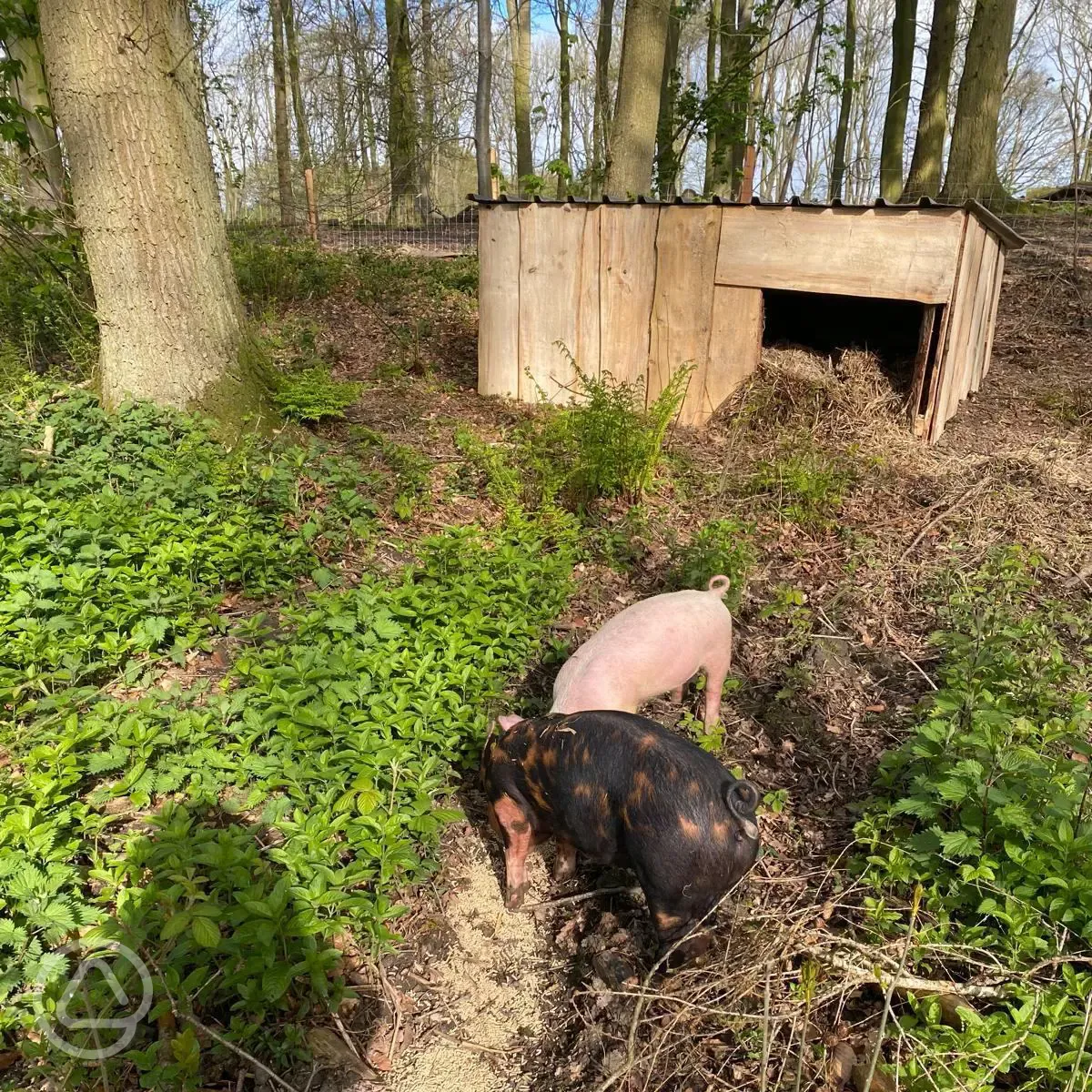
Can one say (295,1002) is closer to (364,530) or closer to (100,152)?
(364,530)

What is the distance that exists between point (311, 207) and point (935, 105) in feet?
32.4

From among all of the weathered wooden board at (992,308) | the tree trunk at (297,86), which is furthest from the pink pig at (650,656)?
the tree trunk at (297,86)

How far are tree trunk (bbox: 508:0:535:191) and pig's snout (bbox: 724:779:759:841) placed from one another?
50.8 ft

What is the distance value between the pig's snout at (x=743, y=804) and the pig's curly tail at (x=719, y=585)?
1.26 metres

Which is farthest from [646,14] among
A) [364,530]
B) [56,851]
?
[56,851]

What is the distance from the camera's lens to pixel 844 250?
5.49 m

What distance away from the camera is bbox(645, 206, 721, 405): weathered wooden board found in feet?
19.6

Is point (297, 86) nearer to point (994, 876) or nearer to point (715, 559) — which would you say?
point (715, 559)

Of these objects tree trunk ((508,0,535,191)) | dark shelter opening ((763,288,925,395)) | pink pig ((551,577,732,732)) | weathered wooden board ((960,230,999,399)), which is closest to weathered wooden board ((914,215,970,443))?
dark shelter opening ((763,288,925,395))

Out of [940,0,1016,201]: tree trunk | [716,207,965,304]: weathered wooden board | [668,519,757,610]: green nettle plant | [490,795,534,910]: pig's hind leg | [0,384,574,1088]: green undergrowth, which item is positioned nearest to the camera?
[0,384,574,1088]: green undergrowth

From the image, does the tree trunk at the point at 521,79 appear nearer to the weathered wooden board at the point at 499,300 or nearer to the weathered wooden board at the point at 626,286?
the weathered wooden board at the point at 499,300

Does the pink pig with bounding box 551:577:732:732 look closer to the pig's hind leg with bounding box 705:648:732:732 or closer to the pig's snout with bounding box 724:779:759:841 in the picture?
the pig's hind leg with bounding box 705:648:732:732

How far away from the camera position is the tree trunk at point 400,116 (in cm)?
1439

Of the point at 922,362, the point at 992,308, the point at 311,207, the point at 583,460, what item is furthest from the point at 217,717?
the point at 311,207
